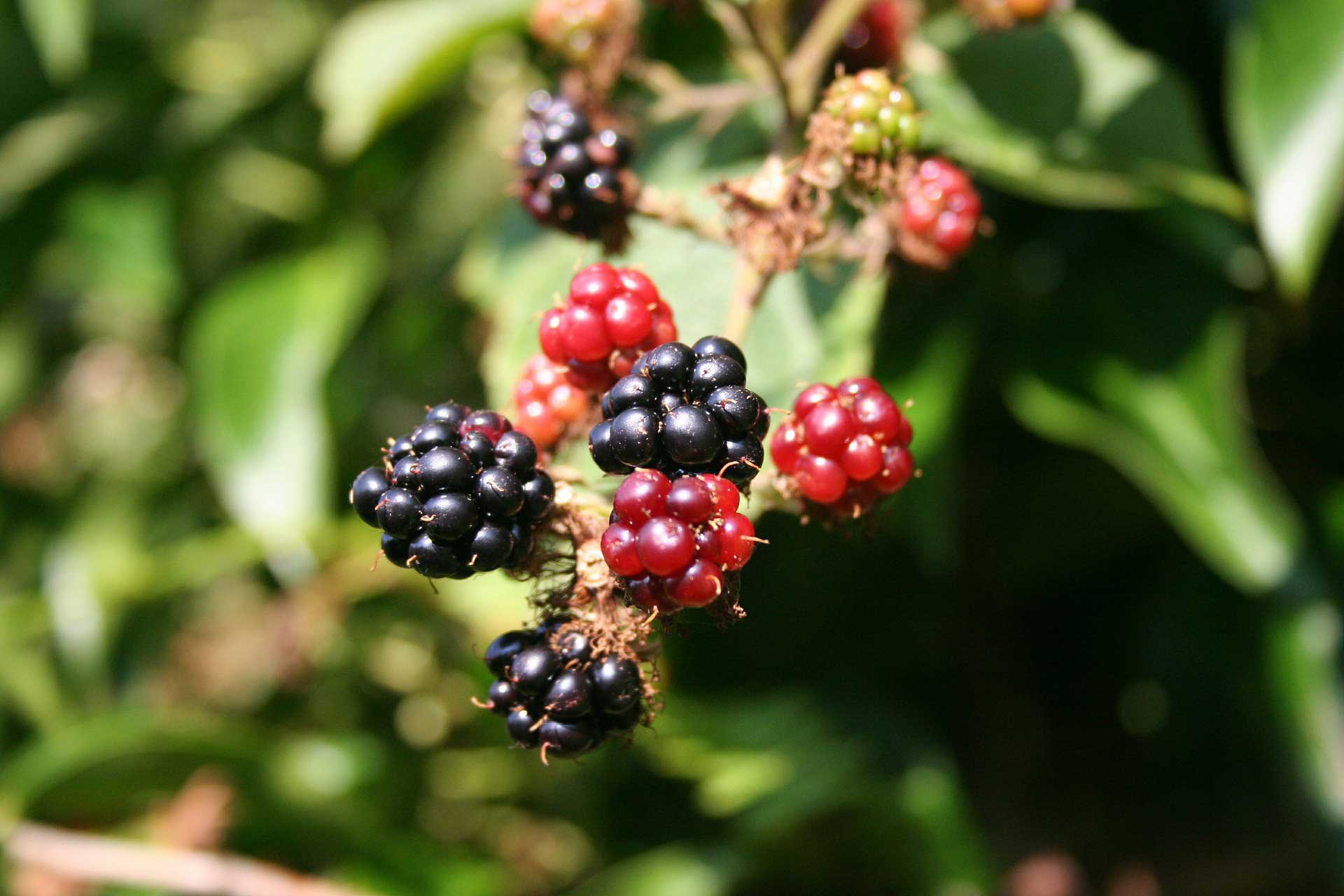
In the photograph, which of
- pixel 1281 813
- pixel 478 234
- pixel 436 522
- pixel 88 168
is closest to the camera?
pixel 436 522

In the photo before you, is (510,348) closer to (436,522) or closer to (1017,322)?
(436,522)

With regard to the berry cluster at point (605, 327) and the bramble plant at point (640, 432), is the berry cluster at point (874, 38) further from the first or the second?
the berry cluster at point (605, 327)

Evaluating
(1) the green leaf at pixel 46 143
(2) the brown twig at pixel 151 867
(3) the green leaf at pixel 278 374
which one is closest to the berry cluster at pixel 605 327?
(3) the green leaf at pixel 278 374

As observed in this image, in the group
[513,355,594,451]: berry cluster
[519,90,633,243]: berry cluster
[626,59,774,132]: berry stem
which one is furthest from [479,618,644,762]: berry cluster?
[626,59,774,132]: berry stem

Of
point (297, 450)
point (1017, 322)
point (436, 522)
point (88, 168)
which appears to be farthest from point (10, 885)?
point (1017, 322)

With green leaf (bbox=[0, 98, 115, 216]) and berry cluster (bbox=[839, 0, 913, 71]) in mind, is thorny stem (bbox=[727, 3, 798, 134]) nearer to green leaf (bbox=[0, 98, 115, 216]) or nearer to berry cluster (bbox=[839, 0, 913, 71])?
berry cluster (bbox=[839, 0, 913, 71])

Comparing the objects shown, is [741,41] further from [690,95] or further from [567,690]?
[567,690]

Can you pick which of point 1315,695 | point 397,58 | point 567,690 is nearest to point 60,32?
point 397,58
